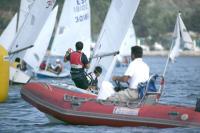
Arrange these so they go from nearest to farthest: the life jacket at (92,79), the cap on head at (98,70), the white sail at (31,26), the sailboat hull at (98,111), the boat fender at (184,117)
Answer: the boat fender at (184,117)
the sailboat hull at (98,111)
the life jacket at (92,79)
the cap on head at (98,70)
the white sail at (31,26)

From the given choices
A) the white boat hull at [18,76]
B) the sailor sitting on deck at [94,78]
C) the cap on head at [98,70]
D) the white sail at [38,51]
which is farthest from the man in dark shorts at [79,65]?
the white sail at [38,51]

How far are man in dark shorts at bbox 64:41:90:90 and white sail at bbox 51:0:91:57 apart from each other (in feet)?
45.5

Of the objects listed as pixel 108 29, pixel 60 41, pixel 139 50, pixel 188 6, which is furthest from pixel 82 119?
pixel 188 6

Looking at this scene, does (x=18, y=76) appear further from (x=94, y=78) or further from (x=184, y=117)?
(x=184, y=117)

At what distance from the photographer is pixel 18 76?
33.2 m

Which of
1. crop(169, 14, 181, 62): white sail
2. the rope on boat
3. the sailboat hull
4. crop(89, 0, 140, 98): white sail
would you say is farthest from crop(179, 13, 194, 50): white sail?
the rope on boat

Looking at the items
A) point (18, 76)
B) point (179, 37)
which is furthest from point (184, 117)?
point (18, 76)

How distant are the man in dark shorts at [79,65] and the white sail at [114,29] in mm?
831

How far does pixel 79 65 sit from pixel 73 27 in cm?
1595

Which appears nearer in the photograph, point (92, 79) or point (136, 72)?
point (136, 72)

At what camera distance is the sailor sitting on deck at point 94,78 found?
20.5 m

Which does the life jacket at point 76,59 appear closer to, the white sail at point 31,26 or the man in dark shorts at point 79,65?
the man in dark shorts at point 79,65

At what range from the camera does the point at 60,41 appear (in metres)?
37.2

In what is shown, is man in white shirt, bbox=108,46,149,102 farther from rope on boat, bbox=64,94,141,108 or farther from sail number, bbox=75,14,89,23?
sail number, bbox=75,14,89,23
